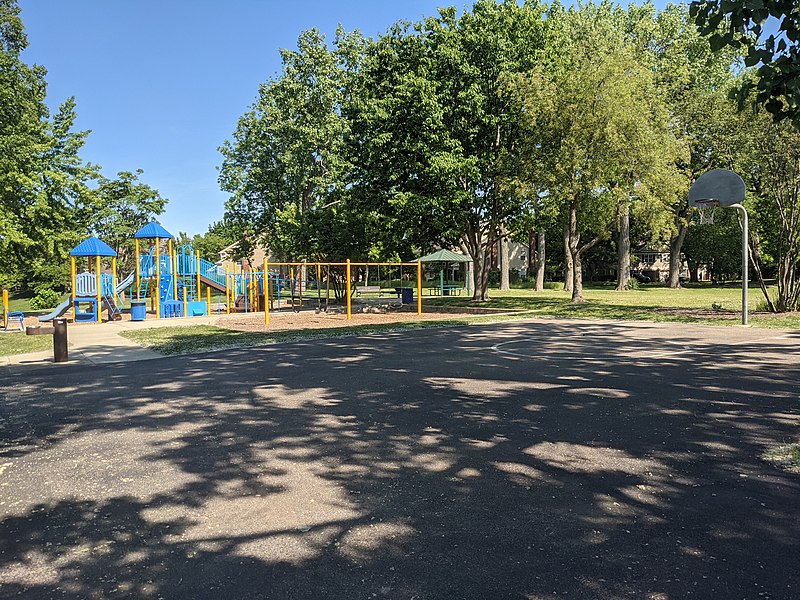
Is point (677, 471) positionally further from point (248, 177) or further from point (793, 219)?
point (248, 177)

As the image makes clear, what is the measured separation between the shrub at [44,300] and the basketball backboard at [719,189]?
107 ft

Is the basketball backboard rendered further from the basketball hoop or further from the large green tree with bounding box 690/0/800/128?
the large green tree with bounding box 690/0/800/128

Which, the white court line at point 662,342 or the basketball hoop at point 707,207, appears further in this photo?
the basketball hoop at point 707,207

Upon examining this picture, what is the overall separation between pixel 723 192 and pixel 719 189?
164mm

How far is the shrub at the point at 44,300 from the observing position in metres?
33.1

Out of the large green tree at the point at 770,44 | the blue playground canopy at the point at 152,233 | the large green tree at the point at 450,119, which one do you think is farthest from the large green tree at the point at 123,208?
the large green tree at the point at 770,44

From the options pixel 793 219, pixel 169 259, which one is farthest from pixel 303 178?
pixel 793 219

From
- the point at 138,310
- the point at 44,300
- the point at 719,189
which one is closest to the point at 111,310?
the point at 138,310

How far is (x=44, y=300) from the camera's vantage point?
1315 inches

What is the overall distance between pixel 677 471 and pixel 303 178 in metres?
37.0

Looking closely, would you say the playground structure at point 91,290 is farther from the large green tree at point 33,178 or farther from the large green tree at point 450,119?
the large green tree at point 450,119

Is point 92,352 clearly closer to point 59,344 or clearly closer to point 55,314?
point 59,344

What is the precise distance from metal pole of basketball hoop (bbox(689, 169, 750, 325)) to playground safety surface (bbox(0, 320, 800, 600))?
10818 millimetres

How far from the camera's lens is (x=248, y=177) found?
137 ft
